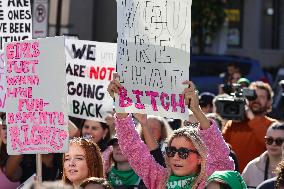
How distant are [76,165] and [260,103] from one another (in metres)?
3.88

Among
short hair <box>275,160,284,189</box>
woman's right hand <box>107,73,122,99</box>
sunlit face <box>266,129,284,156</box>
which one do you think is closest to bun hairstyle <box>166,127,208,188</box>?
short hair <box>275,160,284,189</box>

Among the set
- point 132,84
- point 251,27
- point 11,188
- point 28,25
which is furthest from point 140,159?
point 251,27

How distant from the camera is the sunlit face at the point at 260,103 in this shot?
407 inches

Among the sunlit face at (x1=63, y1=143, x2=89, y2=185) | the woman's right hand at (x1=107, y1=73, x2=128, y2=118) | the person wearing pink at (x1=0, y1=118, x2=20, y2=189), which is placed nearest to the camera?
the woman's right hand at (x1=107, y1=73, x2=128, y2=118)

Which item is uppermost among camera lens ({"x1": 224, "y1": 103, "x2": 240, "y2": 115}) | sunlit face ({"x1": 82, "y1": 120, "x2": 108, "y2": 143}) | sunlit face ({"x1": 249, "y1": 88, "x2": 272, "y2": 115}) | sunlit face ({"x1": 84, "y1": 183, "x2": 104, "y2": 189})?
camera lens ({"x1": 224, "y1": 103, "x2": 240, "y2": 115})

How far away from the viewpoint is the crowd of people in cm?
620

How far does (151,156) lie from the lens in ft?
21.7

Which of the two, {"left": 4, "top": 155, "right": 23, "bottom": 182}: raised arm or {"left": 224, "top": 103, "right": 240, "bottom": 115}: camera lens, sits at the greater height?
{"left": 224, "top": 103, "right": 240, "bottom": 115}: camera lens

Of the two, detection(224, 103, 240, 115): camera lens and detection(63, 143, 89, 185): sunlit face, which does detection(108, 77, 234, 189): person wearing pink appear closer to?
detection(63, 143, 89, 185): sunlit face

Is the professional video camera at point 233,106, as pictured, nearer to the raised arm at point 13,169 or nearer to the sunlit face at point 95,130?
the sunlit face at point 95,130

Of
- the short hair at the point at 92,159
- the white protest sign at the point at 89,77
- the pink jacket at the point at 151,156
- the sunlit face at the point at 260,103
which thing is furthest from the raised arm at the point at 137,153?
the sunlit face at the point at 260,103

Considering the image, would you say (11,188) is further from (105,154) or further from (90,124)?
(90,124)

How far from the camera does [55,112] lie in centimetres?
696

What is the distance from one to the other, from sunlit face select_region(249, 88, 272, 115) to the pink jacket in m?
3.77
